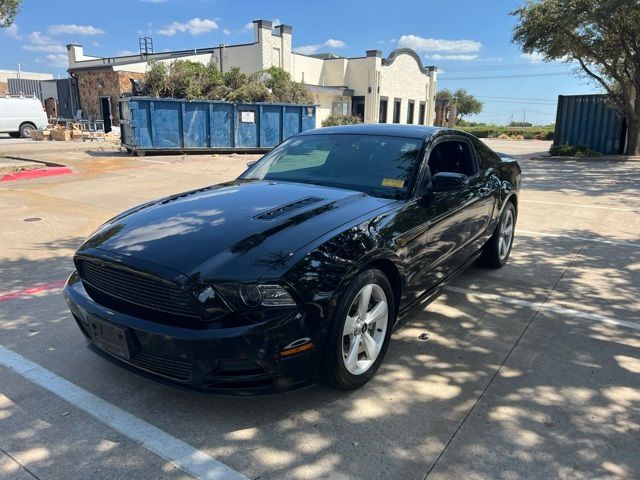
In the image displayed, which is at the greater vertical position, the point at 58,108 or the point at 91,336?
the point at 58,108

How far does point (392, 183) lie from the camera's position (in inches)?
150

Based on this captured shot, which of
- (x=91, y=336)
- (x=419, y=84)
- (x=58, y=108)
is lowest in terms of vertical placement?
(x=91, y=336)

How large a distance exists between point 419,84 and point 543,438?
4297 centimetres

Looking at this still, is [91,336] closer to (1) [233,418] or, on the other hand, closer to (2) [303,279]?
(1) [233,418]

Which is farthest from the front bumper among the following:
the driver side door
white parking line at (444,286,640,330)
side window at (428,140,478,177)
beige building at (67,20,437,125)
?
beige building at (67,20,437,125)

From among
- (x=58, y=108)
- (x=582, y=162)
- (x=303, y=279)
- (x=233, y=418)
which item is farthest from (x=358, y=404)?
(x=58, y=108)

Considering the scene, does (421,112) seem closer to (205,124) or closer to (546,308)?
(205,124)

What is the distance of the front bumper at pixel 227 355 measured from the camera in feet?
8.17

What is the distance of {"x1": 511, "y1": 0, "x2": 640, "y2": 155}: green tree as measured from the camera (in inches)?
715

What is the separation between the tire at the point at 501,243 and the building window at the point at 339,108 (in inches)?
1249

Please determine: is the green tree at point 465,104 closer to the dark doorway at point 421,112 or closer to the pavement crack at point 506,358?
the dark doorway at point 421,112

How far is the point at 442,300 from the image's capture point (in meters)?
4.71

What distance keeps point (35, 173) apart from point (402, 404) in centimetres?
1291

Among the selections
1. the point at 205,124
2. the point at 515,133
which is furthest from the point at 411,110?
the point at 205,124
